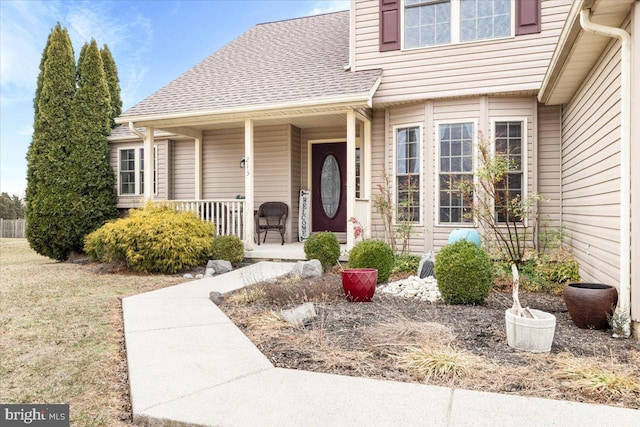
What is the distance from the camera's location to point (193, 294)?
5445 mm

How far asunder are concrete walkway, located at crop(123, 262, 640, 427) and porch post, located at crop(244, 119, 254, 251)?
4.99 metres

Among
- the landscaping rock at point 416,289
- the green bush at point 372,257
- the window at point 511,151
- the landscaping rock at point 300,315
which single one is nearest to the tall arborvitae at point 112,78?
the green bush at point 372,257

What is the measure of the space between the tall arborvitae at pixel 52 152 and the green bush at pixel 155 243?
121 inches

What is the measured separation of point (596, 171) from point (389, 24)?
4.60 meters

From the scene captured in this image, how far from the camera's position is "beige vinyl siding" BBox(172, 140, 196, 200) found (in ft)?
34.5

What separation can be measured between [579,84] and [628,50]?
2268 mm

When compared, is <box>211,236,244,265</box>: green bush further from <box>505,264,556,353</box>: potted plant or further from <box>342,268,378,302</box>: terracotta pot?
<box>505,264,556,353</box>: potted plant

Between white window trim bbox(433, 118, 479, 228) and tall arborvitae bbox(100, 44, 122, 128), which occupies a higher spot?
tall arborvitae bbox(100, 44, 122, 128)

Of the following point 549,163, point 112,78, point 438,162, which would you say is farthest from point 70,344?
point 112,78

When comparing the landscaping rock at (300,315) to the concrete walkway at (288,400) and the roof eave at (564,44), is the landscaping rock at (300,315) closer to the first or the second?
the concrete walkway at (288,400)

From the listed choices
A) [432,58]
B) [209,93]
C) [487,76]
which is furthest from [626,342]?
[209,93]

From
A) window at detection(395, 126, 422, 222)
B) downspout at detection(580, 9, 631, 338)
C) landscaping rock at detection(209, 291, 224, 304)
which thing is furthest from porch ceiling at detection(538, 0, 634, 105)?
landscaping rock at detection(209, 291, 224, 304)

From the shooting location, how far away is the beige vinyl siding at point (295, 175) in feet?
31.5

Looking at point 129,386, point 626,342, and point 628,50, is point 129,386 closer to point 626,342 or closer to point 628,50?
point 626,342
